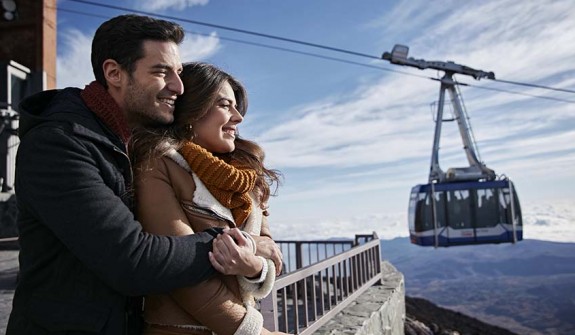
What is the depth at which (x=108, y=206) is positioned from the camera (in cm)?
129

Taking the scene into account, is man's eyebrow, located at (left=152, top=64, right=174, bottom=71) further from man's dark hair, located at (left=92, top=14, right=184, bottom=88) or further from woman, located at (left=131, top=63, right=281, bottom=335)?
woman, located at (left=131, top=63, right=281, bottom=335)

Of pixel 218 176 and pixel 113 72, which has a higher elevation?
pixel 113 72

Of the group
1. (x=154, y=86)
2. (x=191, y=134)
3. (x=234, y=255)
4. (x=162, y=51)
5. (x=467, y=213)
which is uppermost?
(x=162, y=51)

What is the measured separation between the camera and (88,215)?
4.11ft

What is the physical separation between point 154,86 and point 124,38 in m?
0.18

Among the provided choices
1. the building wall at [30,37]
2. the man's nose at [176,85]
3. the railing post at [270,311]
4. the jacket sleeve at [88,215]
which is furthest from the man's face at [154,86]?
the building wall at [30,37]

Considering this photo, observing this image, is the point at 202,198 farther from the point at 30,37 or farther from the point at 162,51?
the point at 30,37

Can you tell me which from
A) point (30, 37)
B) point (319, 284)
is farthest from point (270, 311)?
point (30, 37)

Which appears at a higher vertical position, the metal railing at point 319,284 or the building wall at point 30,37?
the building wall at point 30,37

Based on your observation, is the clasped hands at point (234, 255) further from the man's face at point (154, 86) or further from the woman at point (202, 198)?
the man's face at point (154, 86)

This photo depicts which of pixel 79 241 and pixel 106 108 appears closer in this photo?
pixel 79 241

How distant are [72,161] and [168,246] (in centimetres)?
37

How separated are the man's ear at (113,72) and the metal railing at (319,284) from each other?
219 centimetres

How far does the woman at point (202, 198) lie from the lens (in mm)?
1452
